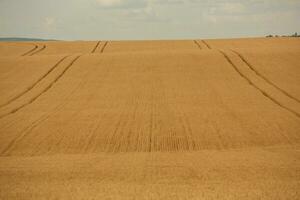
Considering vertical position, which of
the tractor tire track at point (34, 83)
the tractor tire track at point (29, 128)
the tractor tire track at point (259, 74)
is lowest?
the tractor tire track at point (259, 74)

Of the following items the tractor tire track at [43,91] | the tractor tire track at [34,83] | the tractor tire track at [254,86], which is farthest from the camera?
the tractor tire track at [34,83]

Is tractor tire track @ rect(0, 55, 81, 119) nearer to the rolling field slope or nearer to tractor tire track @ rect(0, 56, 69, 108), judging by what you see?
the rolling field slope

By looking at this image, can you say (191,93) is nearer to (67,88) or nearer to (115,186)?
(67,88)

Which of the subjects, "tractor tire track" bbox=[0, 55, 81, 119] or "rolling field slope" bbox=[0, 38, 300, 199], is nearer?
"rolling field slope" bbox=[0, 38, 300, 199]

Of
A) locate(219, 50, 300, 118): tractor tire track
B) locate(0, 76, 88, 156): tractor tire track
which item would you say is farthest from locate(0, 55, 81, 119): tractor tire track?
locate(219, 50, 300, 118): tractor tire track

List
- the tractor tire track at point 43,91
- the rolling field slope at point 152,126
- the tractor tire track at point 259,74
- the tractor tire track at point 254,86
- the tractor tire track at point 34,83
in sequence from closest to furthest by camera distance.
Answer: the rolling field slope at point 152,126 → the tractor tire track at point 254,86 → the tractor tire track at point 43,91 → the tractor tire track at point 34,83 → the tractor tire track at point 259,74

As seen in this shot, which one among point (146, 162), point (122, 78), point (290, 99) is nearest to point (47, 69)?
point (122, 78)

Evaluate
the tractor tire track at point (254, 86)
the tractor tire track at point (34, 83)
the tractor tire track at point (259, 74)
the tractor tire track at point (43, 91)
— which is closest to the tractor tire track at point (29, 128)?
the tractor tire track at point (43, 91)

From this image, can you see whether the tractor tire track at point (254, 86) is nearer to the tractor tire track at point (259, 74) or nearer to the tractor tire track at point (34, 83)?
the tractor tire track at point (259, 74)

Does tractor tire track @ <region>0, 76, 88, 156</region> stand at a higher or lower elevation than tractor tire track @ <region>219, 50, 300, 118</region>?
higher

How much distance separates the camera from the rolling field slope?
15578mm

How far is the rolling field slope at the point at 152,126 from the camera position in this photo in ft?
51.1

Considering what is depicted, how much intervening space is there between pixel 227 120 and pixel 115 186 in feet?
45.9

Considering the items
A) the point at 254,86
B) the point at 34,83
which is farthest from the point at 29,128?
the point at 254,86
